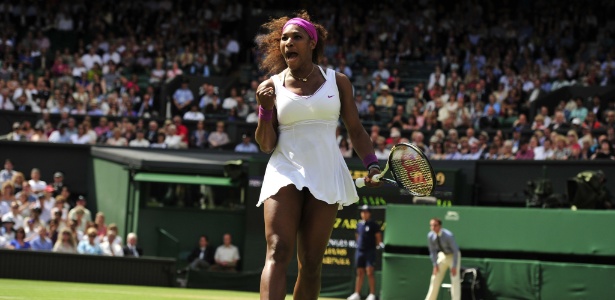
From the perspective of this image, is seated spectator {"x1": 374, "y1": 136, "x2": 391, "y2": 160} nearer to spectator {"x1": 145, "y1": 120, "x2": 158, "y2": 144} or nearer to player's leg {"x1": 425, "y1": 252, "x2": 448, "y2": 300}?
spectator {"x1": 145, "y1": 120, "x2": 158, "y2": 144}

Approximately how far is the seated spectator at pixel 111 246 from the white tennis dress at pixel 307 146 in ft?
46.7

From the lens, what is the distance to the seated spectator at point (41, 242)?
21.2 metres

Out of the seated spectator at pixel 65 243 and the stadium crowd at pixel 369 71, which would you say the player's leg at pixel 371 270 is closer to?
the stadium crowd at pixel 369 71

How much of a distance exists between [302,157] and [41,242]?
1456cm

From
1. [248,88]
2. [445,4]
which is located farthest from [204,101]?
[445,4]

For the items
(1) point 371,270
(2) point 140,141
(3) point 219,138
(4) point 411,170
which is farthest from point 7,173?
(4) point 411,170

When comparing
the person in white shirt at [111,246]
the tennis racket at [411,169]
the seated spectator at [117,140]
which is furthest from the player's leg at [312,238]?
the seated spectator at [117,140]

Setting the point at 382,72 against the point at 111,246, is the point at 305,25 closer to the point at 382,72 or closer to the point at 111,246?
the point at 111,246

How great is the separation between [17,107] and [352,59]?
8.42 meters

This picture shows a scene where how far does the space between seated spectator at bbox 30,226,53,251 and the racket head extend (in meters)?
14.2

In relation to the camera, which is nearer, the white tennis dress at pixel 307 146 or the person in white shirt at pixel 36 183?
the white tennis dress at pixel 307 146

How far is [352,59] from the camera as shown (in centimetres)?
3039

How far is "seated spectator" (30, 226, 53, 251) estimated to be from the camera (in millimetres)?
21250

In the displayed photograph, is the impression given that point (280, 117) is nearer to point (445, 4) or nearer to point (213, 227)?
point (213, 227)
